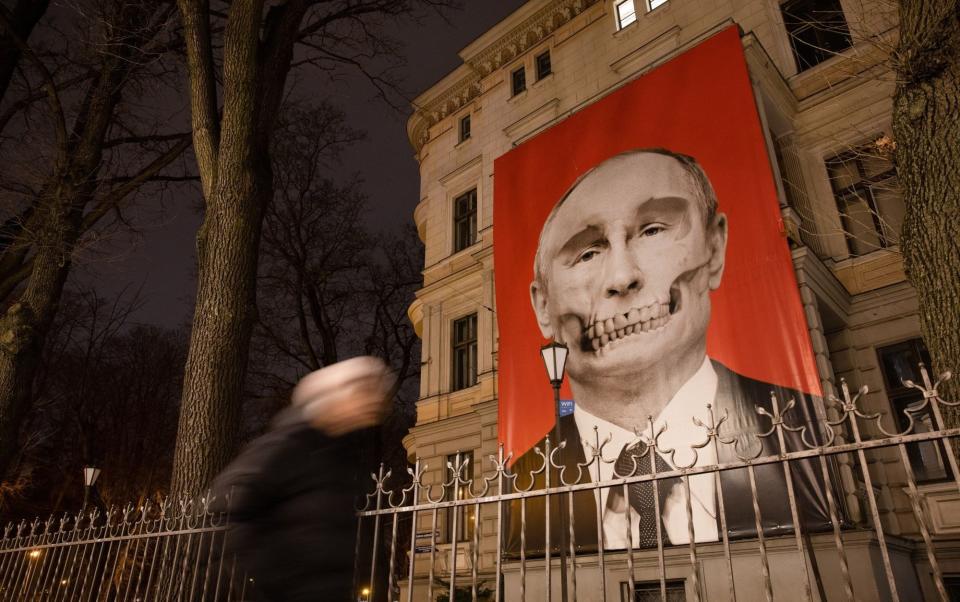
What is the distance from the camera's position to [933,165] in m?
3.95

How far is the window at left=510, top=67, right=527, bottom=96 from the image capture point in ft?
66.8

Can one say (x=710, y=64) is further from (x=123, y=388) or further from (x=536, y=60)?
(x=123, y=388)

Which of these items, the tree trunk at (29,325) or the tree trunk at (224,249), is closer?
the tree trunk at (224,249)

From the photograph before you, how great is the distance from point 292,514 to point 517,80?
19.8m

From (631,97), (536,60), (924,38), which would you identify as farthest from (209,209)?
(536,60)

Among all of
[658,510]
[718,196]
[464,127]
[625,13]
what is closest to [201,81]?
[658,510]

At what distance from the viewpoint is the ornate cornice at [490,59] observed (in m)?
19.4

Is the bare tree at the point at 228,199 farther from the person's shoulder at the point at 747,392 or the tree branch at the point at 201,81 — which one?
the person's shoulder at the point at 747,392

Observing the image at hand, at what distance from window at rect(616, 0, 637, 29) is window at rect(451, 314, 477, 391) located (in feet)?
32.4

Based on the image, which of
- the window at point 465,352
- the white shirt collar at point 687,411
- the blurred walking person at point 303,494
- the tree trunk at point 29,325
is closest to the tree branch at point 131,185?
the tree trunk at point 29,325

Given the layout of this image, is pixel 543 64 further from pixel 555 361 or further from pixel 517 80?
pixel 555 361

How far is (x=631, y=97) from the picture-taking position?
13.7 metres

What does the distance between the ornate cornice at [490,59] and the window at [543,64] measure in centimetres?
51

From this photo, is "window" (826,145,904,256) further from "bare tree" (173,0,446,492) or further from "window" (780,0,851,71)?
"bare tree" (173,0,446,492)
